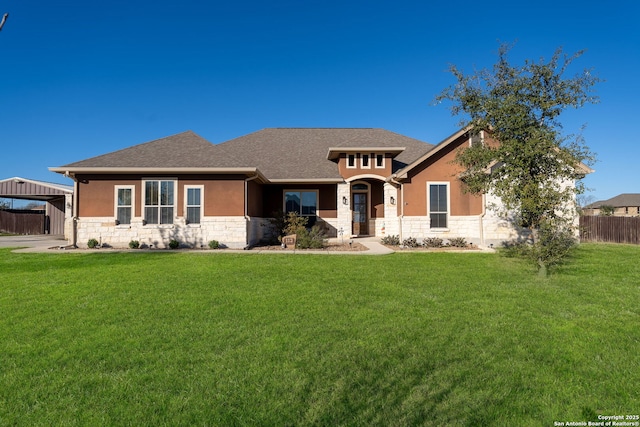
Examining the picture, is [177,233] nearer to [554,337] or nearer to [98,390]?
[98,390]

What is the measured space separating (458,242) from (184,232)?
11761 mm

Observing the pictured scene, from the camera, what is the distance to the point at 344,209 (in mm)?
18328

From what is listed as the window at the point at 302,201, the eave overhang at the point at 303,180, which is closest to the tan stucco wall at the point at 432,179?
the eave overhang at the point at 303,180

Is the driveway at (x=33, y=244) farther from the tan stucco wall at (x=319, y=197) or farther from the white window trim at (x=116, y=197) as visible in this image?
the tan stucco wall at (x=319, y=197)

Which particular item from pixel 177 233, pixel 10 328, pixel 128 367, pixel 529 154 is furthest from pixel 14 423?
pixel 177 233

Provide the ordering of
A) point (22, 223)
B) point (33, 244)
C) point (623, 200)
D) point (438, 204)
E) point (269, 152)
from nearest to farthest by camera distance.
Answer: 1. point (438, 204)
2. point (33, 244)
3. point (269, 152)
4. point (22, 223)
5. point (623, 200)

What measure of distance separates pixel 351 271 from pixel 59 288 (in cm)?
647

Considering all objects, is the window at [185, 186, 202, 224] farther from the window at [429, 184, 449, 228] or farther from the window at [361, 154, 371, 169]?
the window at [429, 184, 449, 228]

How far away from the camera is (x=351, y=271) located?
8859 millimetres

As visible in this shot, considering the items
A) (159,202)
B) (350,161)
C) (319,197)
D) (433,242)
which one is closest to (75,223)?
(159,202)

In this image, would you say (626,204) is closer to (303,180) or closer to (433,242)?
(433,242)

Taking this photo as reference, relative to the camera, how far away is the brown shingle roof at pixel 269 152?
14375 millimetres

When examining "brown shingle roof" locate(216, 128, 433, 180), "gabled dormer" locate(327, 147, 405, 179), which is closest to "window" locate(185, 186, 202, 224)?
"brown shingle roof" locate(216, 128, 433, 180)

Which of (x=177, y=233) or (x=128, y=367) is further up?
(x=177, y=233)
